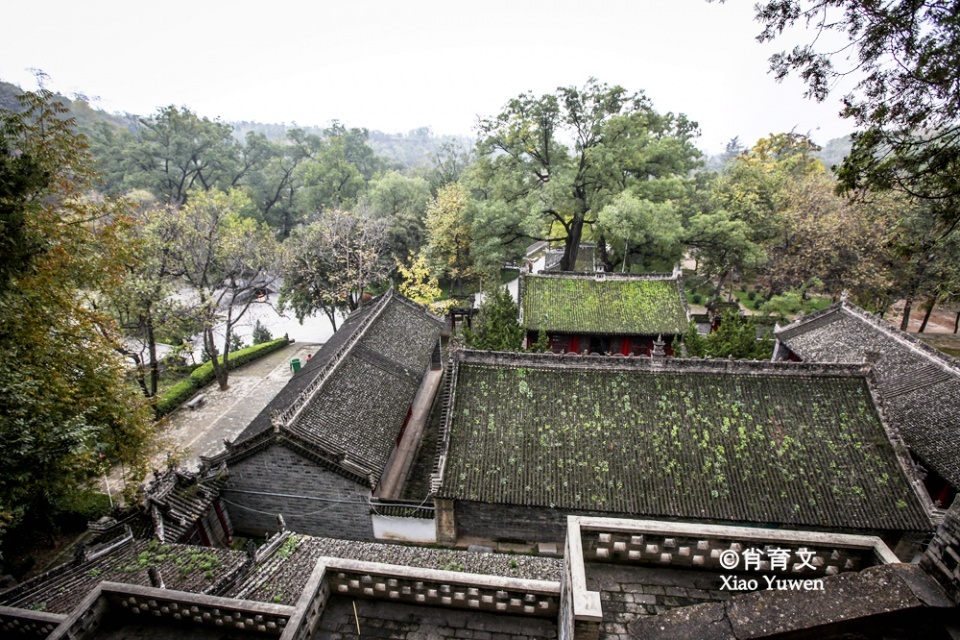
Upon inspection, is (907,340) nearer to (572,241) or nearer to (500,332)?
(500,332)

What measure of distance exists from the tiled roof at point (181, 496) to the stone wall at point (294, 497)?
2.40ft

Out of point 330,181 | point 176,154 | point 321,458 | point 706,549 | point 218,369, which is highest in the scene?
point 176,154

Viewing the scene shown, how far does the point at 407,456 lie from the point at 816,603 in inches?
713

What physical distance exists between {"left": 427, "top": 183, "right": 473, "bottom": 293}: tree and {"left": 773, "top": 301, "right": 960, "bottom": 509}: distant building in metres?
23.7

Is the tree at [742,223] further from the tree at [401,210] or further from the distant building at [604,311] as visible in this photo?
the tree at [401,210]

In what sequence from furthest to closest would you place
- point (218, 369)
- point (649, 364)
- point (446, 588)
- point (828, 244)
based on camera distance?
1. point (828, 244)
2. point (218, 369)
3. point (649, 364)
4. point (446, 588)

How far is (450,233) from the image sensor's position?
130 ft

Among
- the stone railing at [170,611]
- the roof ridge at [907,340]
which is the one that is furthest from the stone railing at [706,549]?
the roof ridge at [907,340]

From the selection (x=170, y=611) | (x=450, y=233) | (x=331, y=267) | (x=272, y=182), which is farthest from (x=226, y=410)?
(x=272, y=182)

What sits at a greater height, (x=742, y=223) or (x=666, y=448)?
(x=742, y=223)

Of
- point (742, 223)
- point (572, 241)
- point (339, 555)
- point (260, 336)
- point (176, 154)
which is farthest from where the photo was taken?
point (176, 154)

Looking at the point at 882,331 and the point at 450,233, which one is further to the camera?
the point at 450,233

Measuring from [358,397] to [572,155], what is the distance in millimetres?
25779

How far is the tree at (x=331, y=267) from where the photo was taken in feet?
108
